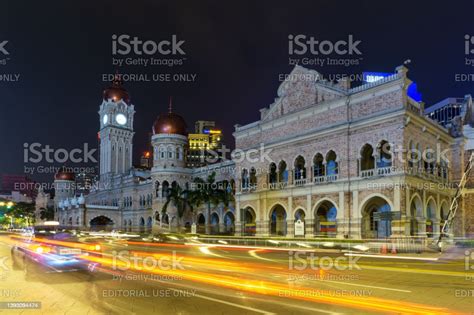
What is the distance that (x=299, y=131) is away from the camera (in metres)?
38.5

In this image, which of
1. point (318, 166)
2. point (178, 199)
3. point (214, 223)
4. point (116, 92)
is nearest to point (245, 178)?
point (318, 166)

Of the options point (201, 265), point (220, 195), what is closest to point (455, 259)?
point (201, 265)

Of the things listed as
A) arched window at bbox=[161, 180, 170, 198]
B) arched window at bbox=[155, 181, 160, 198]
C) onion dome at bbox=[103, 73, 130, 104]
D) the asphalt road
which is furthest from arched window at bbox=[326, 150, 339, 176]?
onion dome at bbox=[103, 73, 130, 104]

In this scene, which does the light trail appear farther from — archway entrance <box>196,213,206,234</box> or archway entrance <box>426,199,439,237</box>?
archway entrance <box>196,213,206,234</box>

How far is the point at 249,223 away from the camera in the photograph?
4597cm

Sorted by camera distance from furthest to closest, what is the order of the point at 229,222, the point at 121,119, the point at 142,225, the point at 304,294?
the point at 121,119 → the point at 142,225 → the point at 229,222 → the point at 304,294

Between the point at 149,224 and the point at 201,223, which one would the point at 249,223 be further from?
the point at 149,224

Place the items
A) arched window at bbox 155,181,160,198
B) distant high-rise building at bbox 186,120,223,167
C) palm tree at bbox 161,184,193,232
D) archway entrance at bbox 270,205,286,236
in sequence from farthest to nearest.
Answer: distant high-rise building at bbox 186,120,223,167 → arched window at bbox 155,181,160,198 → palm tree at bbox 161,184,193,232 → archway entrance at bbox 270,205,286,236

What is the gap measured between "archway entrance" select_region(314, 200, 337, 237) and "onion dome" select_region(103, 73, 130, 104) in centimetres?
6201

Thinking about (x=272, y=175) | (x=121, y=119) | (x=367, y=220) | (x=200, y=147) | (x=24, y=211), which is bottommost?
(x=24, y=211)

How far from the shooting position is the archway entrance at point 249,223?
44.8 metres

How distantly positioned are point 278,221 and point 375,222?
10.9 metres

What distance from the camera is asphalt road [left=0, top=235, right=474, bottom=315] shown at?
32.7 feet

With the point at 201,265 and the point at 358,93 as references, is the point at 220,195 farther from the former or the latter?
the point at 201,265
